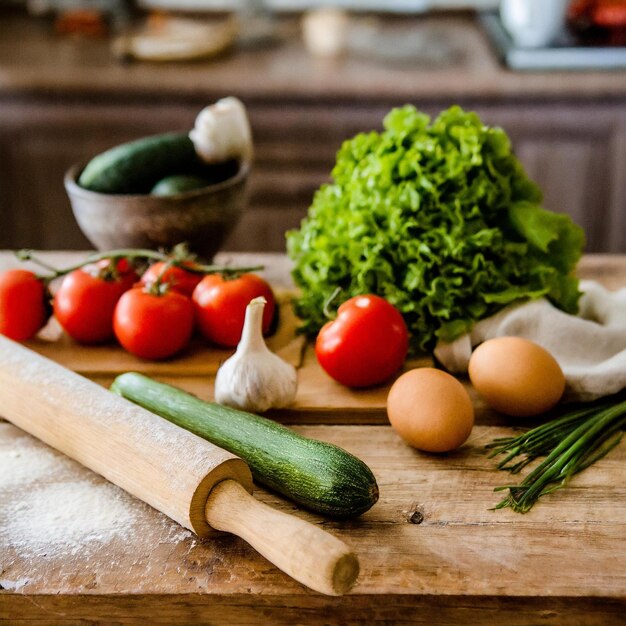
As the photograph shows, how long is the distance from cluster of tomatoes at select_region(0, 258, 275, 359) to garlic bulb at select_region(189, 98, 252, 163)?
10.7 inches

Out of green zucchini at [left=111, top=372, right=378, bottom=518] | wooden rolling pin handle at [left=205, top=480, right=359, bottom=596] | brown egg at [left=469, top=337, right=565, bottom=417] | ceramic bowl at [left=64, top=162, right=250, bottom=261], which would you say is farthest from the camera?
ceramic bowl at [left=64, top=162, right=250, bottom=261]

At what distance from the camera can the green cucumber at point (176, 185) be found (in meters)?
1.40

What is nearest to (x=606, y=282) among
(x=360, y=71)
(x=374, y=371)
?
(x=374, y=371)

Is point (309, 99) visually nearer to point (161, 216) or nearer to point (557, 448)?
point (161, 216)

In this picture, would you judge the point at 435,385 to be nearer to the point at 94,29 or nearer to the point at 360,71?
the point at 360,71

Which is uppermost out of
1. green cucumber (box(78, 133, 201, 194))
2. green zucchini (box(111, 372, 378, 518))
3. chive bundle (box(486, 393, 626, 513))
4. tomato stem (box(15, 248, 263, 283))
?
green cucumber (box(78, 133, 201, 194))

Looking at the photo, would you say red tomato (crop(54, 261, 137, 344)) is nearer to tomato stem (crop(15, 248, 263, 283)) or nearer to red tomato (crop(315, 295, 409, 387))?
tomato stem (crop(15, 248, 263, 283))

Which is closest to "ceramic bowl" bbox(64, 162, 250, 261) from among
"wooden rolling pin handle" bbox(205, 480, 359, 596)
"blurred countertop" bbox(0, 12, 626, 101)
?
"wooden rolling pin handle" bbox(205, 480, 359, 596)

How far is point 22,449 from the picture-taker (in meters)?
1.05

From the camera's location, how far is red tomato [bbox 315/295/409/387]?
110 centimetres

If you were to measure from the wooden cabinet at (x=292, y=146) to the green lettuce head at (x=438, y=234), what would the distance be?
1.13 m

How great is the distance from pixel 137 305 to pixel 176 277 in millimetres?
114

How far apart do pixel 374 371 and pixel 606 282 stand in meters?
0.57

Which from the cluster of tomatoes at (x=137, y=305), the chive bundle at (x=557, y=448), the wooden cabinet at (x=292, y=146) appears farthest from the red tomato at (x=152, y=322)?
the wooden cabinet at (x=292, y=146)
